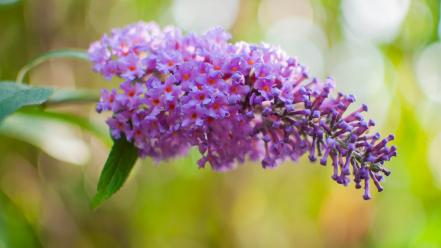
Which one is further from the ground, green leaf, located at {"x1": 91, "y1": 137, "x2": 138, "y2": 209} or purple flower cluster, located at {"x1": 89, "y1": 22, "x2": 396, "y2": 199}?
purple flower cluster, located at {"x1": 89, "y1": 22, "x2": 396, "y2": 199}

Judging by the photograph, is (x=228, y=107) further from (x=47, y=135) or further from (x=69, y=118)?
(x=47, y=135)

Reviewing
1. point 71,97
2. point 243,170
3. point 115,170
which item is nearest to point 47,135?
point 71,97

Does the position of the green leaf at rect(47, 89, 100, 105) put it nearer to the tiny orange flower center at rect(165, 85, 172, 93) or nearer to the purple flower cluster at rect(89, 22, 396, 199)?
the purple flower cluster at rect(89, 22, 396, 199)

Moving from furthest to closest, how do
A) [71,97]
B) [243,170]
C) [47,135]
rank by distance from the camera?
[243,170] < [47,135] < [71,97]

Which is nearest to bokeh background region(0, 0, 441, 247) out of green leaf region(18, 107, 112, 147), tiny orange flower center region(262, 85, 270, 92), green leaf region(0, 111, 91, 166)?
green leaf region(0, 111, 91, 166)

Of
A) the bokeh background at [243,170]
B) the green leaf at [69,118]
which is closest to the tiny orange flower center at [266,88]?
the green leaf at [69,118]
